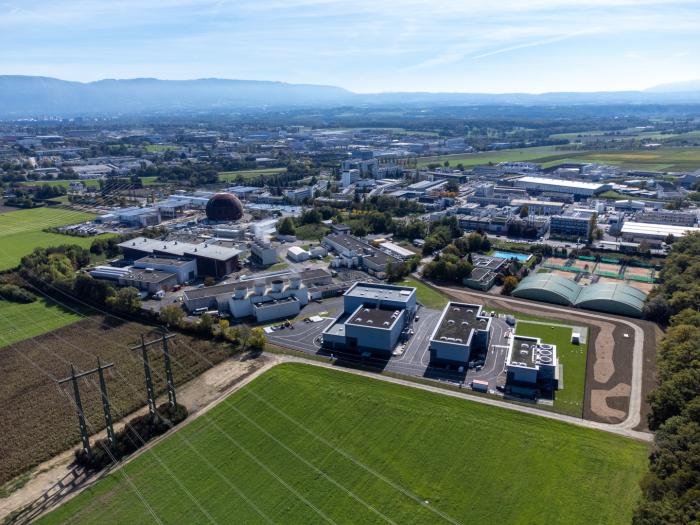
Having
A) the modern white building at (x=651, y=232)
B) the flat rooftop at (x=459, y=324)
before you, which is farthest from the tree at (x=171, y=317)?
the modern white building at (x=651, y=232)

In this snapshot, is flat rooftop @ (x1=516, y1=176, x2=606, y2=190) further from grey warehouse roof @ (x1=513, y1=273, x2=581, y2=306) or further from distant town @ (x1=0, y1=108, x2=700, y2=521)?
grey warehouse roof @ (x1=513, y1=273, x2=581, y2=306)

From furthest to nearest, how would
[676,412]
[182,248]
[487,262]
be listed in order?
[182,248], [487,262], [676,412]

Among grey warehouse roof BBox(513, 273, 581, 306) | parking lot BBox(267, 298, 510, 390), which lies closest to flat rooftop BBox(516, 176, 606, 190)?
grey warehouse roof BBox(513, 273, 581, 306)

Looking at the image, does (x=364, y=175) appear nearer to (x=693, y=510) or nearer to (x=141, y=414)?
(x=141, y=414)

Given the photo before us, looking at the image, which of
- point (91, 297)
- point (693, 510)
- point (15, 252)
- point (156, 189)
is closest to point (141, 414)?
point (91, 297)

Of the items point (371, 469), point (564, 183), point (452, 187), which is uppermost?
point (564, 183)

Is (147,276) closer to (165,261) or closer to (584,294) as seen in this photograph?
(165,261)

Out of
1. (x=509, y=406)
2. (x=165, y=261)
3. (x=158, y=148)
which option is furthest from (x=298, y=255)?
(x=158, y=148)

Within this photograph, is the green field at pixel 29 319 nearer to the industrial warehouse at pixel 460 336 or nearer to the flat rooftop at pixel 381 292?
the flat rooftop at pixel 381 292
